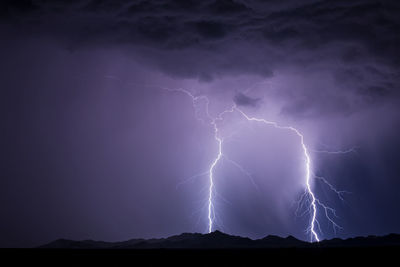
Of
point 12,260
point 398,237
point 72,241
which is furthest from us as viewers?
point 72,241

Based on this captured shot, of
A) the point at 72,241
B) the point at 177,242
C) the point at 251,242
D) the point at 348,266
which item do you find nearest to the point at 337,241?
the point at 251,242

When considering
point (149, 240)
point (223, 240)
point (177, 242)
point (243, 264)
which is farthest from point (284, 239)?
point (243, 264)

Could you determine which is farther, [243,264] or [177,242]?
[177,242]

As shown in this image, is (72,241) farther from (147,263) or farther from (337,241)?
(147,263)

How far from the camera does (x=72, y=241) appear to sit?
31188 millimetres

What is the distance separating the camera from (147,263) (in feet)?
17.8

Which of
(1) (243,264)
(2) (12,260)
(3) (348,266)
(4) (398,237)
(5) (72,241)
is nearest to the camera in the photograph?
(3) (348,266)

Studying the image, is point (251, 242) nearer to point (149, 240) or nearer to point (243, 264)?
point (149, 240)

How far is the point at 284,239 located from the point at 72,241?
1847 cm

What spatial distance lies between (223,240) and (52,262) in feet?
79.1

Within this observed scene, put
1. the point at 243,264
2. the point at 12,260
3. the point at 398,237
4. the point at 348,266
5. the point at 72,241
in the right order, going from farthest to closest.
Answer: the point at 72,241 → the point at 398,237 → the point at 12,260 → the point at 243,264 → the point at 348,266

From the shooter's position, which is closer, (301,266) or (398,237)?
(301,266)

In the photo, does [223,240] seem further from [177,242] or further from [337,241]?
[337,241]

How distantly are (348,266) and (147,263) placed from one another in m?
2.93
